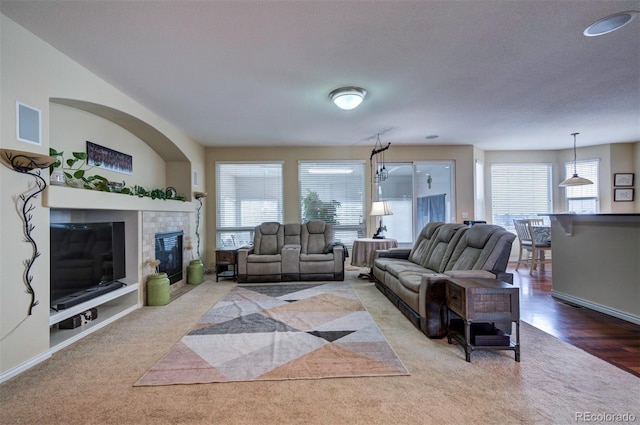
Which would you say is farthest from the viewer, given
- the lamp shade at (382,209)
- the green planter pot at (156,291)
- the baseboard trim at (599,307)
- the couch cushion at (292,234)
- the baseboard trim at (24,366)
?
the couch cushion at (292,234)

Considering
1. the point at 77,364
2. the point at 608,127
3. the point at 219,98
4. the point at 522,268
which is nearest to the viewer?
the point at 77,364

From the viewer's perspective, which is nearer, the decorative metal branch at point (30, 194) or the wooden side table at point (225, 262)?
the decorative metal branch at point (30, 194)

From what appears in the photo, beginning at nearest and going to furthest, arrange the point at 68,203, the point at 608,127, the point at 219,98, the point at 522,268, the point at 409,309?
1. the point at 68,203
2. the point at 409,309
3. the point at 219,98
4. the point at 608,127
5. the point at 522,268

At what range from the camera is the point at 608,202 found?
6.21 meters

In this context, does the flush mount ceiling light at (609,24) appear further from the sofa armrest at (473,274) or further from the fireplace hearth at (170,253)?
the fireplace hearth at (170,253)

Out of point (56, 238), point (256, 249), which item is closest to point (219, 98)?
point (56, 238)

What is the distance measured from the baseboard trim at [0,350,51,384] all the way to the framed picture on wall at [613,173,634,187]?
951 cm

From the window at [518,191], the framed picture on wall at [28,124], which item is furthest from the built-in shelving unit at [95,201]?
the window at [518,191]

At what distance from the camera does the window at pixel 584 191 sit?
6.38 m

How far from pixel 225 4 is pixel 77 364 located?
115 inches

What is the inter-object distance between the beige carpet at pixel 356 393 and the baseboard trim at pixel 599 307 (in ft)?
4.09

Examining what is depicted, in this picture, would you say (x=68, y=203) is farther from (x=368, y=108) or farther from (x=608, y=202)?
(x=608, y=202)

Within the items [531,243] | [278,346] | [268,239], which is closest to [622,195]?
[531,243]

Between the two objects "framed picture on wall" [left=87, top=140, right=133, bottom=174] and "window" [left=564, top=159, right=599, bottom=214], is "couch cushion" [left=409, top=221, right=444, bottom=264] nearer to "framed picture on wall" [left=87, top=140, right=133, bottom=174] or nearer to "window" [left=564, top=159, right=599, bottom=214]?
"framed picture on wall" [left=87, top=140, right=133, bottom=174]
